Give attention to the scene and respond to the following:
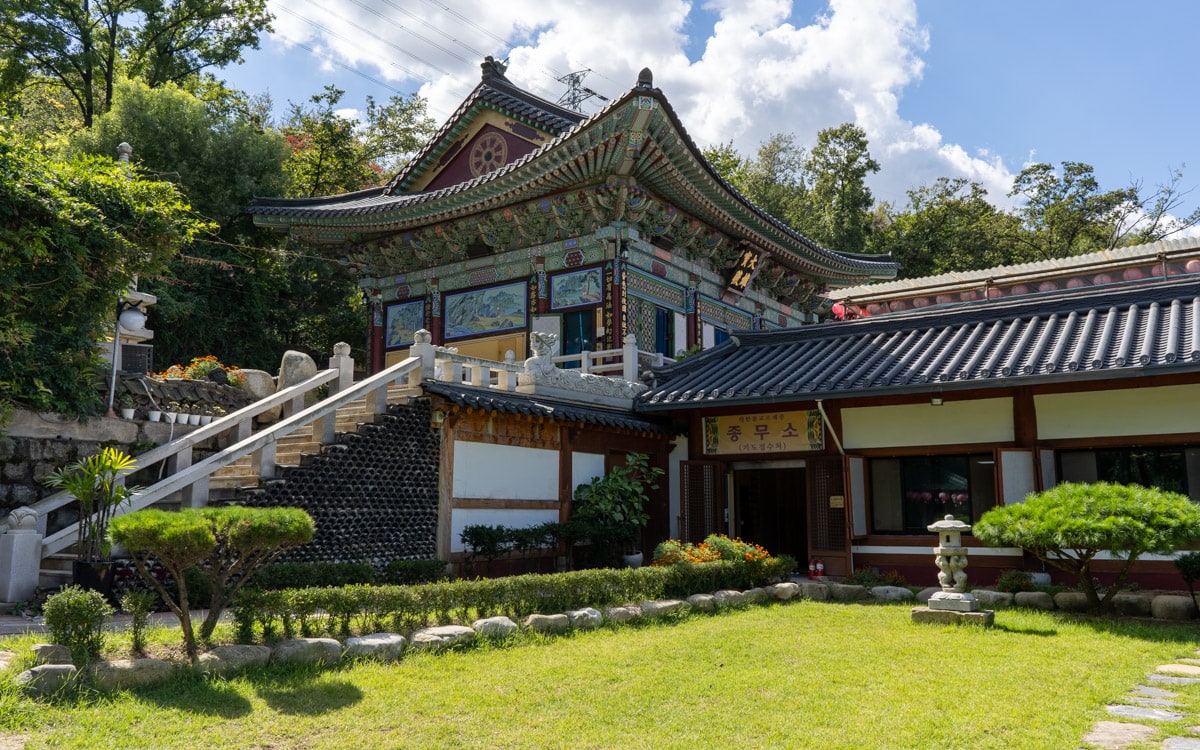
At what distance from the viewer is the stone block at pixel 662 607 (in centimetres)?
907

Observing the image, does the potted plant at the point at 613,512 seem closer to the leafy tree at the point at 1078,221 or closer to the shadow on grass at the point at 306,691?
the shadow on grass at the point at 306,691

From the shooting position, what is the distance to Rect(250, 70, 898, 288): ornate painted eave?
14008 millimetres

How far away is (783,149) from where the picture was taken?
38188 millimetres

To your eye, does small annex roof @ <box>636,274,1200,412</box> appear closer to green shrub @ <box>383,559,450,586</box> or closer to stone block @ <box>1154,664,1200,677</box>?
stone block @ <box>1154,664,1200,677</box>

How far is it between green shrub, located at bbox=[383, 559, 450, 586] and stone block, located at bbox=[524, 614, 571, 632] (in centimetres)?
213

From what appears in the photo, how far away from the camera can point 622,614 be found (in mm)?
8719

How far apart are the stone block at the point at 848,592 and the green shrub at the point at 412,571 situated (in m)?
4.97

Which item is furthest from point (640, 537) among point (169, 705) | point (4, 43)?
point (4, 43)

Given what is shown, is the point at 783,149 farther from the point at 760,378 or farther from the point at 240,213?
the point at 760,378

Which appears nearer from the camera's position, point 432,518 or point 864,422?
→ point 432,518

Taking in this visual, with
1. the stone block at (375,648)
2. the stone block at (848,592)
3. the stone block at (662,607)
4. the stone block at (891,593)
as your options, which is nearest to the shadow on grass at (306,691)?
the stone block at (375,648)

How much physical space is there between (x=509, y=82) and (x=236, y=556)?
47.5ft

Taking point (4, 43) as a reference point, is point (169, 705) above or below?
below

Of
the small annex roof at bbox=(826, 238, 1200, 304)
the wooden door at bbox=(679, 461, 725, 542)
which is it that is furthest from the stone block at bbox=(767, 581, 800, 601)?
the small annex roof at bbox=(826, 238, 1200, 304)
